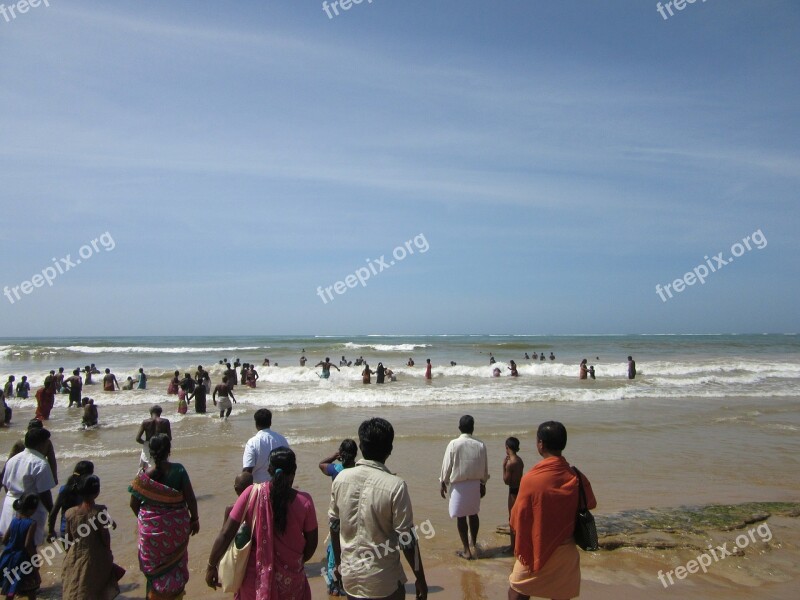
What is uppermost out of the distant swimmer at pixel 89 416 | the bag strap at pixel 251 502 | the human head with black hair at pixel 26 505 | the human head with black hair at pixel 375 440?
the human head with black hair at pixel 375 440

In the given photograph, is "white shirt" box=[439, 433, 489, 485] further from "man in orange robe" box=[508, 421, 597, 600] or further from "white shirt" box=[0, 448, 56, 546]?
"white shirt" box=[0, 448, 56, 546]

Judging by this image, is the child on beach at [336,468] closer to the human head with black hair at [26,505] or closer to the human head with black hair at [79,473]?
the human head with black hair at [79,473]

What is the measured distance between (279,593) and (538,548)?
1.66 m

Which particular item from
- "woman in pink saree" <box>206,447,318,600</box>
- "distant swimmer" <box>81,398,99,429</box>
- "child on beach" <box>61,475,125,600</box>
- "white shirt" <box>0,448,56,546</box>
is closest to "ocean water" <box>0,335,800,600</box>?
"distant swimmer" <box>81,398,99,429</box>

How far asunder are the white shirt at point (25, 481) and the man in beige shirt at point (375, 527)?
362 cm

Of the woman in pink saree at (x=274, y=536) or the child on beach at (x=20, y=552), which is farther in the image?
the child on beach at (x=20, y=552)

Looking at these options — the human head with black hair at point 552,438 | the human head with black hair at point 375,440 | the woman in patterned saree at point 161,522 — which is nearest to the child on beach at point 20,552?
the woman in patterned saree at point 161,522

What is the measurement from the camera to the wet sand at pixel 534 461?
5.61 metres

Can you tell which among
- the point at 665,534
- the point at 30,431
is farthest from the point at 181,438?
the point at 665,534

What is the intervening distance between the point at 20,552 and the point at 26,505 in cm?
40

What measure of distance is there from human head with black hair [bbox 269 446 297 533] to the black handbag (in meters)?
1.87

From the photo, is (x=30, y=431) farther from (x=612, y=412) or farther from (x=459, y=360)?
(x=459, y=360)

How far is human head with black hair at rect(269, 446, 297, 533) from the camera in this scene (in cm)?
322

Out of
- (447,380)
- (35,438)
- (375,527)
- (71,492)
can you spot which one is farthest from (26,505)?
(447,380)
